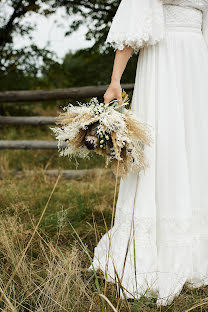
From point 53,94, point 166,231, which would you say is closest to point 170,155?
point 166,231

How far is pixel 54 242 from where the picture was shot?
7.78ft

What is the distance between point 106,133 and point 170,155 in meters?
0.49

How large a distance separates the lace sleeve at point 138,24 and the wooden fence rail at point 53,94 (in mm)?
2541

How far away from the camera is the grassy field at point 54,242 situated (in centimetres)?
156

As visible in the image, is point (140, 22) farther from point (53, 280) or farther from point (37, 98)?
point (37, 98)

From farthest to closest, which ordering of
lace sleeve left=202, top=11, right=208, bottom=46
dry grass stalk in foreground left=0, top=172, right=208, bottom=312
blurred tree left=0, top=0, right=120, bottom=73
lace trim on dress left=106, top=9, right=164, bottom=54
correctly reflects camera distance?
blurred tree left=0, top=0, right=120, bottom=73
lace sleeve left=202, top=11, right=208, bottom=46
lace trim on dress left=106, top=9, right=164, bottom=54
dry grass stalk in foreground left=0, top=172, right=208, bottom=312

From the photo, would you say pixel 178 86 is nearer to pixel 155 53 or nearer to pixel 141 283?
pixel 155 53

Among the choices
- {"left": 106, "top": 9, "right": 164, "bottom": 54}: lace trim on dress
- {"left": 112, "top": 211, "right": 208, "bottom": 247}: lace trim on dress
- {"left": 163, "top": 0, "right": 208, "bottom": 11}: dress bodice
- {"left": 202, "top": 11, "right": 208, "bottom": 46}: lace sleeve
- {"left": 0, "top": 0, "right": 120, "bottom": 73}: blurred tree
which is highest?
{"left": 0, "top": 0, "right": 120, "bottom": 73}: blurred tree

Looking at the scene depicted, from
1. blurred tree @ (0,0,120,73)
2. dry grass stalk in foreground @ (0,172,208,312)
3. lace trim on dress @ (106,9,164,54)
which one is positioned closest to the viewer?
dry grass stalk in foreground @ (0,172,208,312)

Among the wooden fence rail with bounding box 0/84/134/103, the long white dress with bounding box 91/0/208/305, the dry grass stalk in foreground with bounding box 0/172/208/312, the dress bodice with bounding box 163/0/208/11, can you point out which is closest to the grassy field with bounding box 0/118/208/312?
the dry grass stalk in foreground with bounding box 0/172/208/312

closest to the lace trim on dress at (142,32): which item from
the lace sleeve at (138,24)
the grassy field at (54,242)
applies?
the lace sleeve at (138,24)

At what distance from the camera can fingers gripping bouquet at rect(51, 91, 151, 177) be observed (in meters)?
1.62

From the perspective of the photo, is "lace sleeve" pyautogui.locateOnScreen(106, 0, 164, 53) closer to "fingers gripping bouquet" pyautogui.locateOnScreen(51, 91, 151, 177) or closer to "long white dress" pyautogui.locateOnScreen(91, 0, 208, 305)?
"long white dress" pyautogui.locateOnScreen(91, 0, 208, 305)

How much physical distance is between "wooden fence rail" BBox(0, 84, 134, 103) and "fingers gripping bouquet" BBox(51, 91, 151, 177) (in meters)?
2.74
